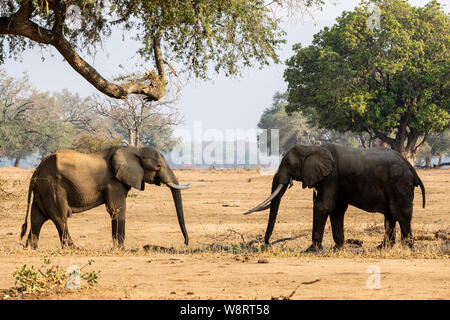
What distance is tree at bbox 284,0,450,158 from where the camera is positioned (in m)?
39.4

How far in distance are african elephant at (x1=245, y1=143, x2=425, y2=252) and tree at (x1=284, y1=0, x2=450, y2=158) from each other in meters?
26.2

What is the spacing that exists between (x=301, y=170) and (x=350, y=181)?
970 millimetres

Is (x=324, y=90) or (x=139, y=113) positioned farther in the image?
(x=139, y=113)

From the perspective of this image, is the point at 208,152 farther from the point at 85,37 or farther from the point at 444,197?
the point at 85,37

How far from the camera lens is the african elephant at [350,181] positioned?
12.5 m

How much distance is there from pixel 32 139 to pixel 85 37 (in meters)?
51.7

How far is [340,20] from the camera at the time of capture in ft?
140

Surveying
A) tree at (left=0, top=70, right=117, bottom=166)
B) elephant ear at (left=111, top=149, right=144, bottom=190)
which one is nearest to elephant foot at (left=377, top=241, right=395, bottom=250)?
elephant ear at (left=111, top=149, right=144, bottom=190)

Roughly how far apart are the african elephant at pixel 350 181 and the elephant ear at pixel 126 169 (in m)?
2.45

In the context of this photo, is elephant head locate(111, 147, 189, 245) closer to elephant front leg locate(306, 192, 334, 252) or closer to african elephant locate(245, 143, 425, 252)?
african elephant locate(245, 143, 425, 252)

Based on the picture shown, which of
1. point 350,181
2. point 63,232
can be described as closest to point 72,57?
point 63,232

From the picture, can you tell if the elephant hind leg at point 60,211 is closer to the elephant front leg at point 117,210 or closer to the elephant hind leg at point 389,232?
the elephant front leg at point 117,210

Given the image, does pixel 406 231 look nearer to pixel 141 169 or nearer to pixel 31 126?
pixel 141 169
